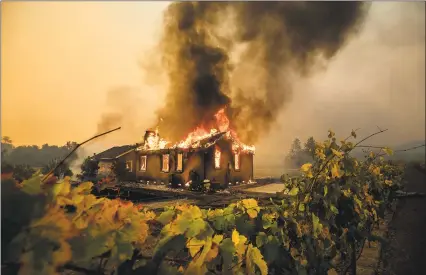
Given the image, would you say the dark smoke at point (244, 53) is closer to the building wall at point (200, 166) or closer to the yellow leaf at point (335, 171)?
the building wall at point (200, 166)

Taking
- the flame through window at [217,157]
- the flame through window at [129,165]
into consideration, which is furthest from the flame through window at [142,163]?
the flame through window at [217,157]

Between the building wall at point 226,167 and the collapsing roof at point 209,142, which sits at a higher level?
the collapsing roof at point 209,142

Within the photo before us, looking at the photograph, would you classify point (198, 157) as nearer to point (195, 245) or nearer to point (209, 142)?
point (209, 142)

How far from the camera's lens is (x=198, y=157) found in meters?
3.39

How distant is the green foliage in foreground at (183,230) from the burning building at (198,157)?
2.90ft

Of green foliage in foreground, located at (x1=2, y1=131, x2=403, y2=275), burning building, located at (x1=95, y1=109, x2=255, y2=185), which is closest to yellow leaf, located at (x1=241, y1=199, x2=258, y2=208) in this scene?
green foliage in foreground, located at (x1=2, y1=131, x2=403, y2=275)

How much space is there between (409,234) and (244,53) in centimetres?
515

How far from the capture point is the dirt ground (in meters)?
4.11

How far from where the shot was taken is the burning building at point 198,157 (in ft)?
9.99

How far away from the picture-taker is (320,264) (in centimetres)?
214

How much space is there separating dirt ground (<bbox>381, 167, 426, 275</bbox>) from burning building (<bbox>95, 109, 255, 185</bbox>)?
2.60 metres

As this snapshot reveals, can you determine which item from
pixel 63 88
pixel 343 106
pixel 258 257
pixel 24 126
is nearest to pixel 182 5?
pixel 63 88

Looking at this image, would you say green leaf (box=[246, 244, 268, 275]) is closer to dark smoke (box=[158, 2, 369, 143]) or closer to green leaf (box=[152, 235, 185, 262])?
green leaf (box=[152, 235, 185, 262])

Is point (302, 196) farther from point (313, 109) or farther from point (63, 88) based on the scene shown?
point (63, 88)
